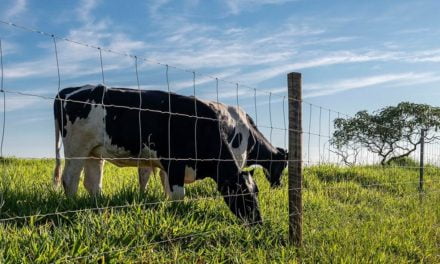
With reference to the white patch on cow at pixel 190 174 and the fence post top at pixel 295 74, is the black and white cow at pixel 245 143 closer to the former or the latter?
the white patch on cow at pixel 190 174

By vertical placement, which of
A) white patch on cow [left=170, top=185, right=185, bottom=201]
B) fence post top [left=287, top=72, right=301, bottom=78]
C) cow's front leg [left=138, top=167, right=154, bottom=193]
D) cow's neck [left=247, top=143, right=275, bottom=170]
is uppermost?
fence post top [left=287, top=72, right=301, bottom=78]

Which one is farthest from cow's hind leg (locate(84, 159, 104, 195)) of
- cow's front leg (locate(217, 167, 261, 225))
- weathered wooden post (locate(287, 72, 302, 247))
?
weathered wooden post (locate(287, 72, 302, 247))

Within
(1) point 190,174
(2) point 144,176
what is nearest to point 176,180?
(1) point 190,174

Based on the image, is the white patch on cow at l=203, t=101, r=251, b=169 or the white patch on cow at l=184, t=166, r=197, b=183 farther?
the white patch on cow at l=203, t=101, r=251, b=169

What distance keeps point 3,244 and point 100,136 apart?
11.7 feet

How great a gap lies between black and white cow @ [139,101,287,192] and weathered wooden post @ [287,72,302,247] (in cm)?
238

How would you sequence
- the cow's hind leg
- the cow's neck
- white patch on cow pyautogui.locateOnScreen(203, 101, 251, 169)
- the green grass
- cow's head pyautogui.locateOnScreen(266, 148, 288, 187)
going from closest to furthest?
the green grass → the cow's hind leg → white patch on cow pyautogui.locateOnScreen(203, 101, 251, 169) → the cow's neck → cow's head pyautogui.locateOnScreen(266, 148, 288, 187)

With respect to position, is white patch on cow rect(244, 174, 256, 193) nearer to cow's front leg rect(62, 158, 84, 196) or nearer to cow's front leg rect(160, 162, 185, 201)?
cow's front leg rect(160, 162, 185, 201)

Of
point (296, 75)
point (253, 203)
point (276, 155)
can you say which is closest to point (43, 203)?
point (253, 203)

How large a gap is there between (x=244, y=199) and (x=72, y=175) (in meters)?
2.88

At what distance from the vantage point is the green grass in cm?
486

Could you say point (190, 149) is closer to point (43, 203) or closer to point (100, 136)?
point (100, 136)

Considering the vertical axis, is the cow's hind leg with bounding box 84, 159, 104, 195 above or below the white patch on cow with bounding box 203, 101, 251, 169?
below

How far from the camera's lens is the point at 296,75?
20.0 ft
